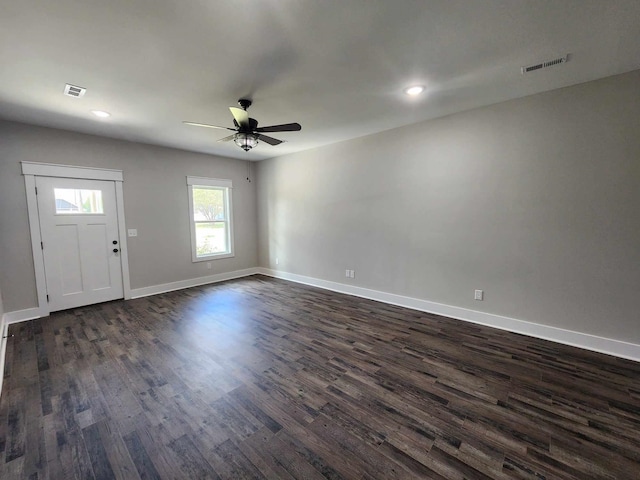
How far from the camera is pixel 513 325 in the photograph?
3221 millimetres

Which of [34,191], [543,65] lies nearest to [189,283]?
[34,191]

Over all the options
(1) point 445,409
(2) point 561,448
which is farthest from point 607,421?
(1) point 445,409

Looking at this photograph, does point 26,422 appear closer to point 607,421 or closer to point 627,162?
point 607,421

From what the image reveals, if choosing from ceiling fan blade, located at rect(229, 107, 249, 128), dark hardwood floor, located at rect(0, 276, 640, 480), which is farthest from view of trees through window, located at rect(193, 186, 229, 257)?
ceiling fan blade, located at rect(229, 107, 249, 128)

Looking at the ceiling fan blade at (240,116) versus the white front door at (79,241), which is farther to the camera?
the white front door at (79,241)

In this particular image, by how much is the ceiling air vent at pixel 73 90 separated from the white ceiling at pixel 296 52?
6 cm

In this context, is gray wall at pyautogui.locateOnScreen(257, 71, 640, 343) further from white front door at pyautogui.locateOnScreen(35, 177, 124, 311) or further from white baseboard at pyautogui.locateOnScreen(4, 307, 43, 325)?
white baseboard at pyautogui.locateOnScreen(4, 307, 43, 325)

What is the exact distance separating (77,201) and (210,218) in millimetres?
2196

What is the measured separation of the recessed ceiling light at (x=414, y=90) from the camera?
8.93 ft

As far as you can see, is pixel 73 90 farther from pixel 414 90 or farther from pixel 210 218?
pixel 414 90

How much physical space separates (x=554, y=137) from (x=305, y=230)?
157 inches

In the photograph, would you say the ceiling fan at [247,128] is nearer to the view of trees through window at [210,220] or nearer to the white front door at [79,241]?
the white front door at [79,241]

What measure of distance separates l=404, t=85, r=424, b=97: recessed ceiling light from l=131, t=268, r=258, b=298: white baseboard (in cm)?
508

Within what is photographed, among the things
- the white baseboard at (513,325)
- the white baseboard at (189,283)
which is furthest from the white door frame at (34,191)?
the white baseboard at (513,325)
